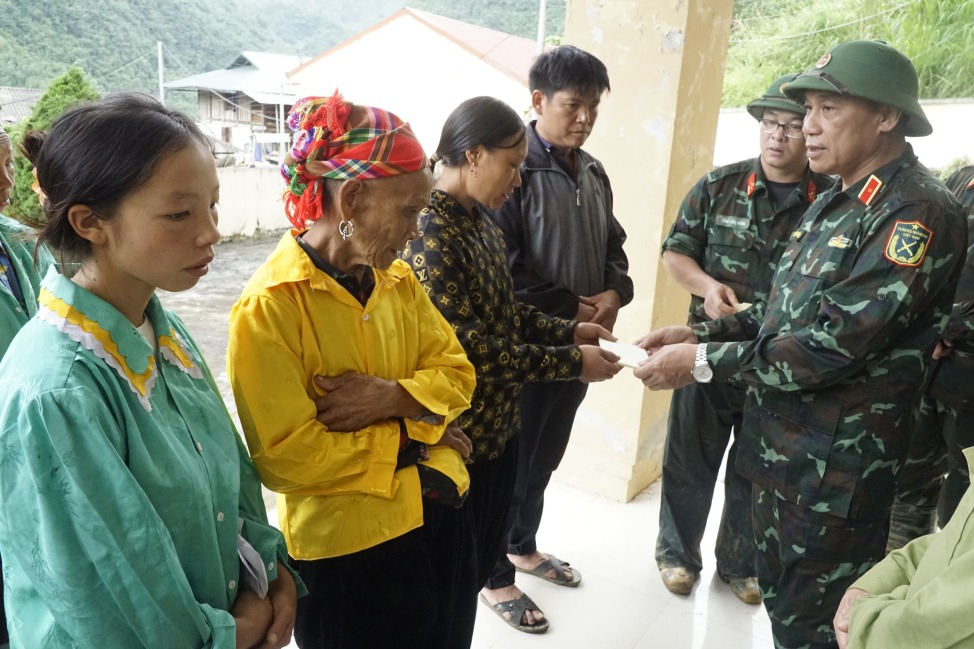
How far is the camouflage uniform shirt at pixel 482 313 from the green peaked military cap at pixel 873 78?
910 millimetres

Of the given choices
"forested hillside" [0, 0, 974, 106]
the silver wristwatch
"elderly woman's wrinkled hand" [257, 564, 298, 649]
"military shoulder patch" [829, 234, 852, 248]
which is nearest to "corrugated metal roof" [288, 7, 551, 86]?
"forested hillside" [0, 0, 974, 106]

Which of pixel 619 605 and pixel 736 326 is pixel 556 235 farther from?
pixel 619 605

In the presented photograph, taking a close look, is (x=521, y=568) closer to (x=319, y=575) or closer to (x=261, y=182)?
(x=319, y=575)

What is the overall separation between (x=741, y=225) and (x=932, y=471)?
1115 millimetres

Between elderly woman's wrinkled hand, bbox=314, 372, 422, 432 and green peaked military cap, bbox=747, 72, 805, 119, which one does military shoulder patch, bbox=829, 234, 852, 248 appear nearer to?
green peaked military cap, bbox=747, 72, 805, 119

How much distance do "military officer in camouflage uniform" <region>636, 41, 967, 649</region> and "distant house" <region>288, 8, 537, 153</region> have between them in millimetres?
2851

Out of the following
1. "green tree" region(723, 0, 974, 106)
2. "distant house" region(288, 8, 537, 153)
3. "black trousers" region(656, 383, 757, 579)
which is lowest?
"black trousers" region(656, 383, 757, 579)

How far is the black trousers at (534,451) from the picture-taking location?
2418mm

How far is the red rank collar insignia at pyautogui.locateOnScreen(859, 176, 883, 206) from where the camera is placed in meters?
1.76

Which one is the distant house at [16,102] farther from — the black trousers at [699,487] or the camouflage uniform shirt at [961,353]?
the camouflage uniform shirt at [961,353]

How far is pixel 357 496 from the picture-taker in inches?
51.0

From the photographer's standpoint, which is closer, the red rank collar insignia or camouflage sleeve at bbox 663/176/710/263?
the red rank collar insignia

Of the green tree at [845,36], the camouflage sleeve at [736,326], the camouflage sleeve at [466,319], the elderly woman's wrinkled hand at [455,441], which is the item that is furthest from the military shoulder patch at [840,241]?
the green tree at [845,36]

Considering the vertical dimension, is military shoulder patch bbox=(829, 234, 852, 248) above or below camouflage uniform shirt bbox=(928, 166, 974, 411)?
above
